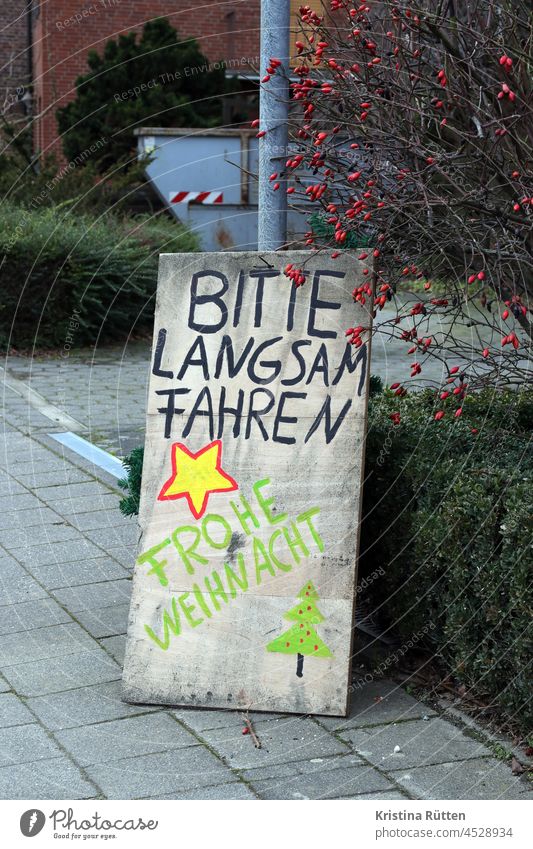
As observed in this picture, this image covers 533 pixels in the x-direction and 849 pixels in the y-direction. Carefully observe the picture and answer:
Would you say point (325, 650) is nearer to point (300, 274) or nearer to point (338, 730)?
point (338, 730)

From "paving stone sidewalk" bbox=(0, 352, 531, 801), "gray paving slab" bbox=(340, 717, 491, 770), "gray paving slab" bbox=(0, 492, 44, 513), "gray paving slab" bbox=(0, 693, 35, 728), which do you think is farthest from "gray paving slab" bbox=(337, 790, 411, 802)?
"gray paving slab" bbox=(0, 492, 44, 513)

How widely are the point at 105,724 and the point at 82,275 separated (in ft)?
25.5

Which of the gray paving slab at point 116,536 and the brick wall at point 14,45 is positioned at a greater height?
the brick wall at point 14,45

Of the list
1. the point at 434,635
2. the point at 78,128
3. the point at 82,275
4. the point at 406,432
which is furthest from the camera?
the point at 78,128

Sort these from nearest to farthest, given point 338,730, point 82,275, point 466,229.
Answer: point 466,229
point 338,730
point 82,275

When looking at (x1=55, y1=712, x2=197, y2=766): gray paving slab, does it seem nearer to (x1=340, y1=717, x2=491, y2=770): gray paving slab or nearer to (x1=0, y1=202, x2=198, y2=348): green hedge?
(x1=340, y1=717, x2=491, y2=770): gray paving slab

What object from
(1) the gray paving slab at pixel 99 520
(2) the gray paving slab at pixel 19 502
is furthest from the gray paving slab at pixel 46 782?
(2) the gray paving slab at pixel 19 502

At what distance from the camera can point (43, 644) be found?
4.17m

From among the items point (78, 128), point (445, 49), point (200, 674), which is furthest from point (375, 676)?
point (78, 128)

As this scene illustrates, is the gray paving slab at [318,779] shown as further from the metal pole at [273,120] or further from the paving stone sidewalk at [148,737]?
the metal pole at [273,120]

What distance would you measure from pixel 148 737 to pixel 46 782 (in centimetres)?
40

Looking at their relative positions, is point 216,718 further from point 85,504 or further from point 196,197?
point 196,197

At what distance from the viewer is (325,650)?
3525 mm

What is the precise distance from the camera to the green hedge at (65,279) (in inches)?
420
